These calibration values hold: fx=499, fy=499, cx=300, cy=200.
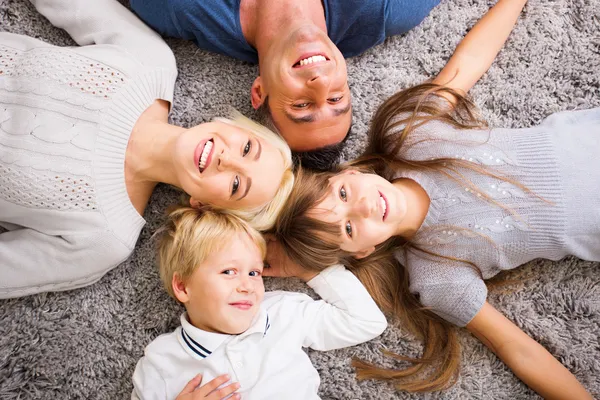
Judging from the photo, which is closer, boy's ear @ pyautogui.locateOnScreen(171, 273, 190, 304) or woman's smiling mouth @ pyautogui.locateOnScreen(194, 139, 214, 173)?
woman's smiling mouth @ pyautogui.locateOnScreen(194, 139, 214, 173)

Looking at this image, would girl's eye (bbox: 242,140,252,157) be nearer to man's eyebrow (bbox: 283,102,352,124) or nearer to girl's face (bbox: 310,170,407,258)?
man's eyebrow (bbox: 283,102,352,124)

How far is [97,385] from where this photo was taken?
4.85 ft

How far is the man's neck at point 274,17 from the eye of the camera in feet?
4.63

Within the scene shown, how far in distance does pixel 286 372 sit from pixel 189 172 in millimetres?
607

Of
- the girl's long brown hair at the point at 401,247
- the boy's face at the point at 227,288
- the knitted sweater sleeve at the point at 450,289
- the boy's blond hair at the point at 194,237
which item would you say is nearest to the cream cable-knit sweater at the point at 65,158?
the boy's blond hair at the point at 194,237

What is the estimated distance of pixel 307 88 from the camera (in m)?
1.29

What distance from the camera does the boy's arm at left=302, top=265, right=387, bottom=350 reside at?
1.45 metres

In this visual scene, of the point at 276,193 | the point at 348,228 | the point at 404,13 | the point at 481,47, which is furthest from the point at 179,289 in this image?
the point at 481,47

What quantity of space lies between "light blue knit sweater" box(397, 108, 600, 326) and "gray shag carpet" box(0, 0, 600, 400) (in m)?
0.15

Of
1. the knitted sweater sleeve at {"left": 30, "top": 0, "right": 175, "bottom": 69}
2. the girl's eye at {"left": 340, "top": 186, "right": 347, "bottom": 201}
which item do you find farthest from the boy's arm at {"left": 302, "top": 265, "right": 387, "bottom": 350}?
the knitted sweater sleeve at {"left": 30, "top": 0, "right": 175, "bottom": 69}

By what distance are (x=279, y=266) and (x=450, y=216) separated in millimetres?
528

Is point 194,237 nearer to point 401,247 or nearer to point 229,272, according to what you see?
point 229,272

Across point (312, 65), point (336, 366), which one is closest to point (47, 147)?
point (312, 65)

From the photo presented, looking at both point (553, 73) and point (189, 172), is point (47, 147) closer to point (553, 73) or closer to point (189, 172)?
point (189, 172)
